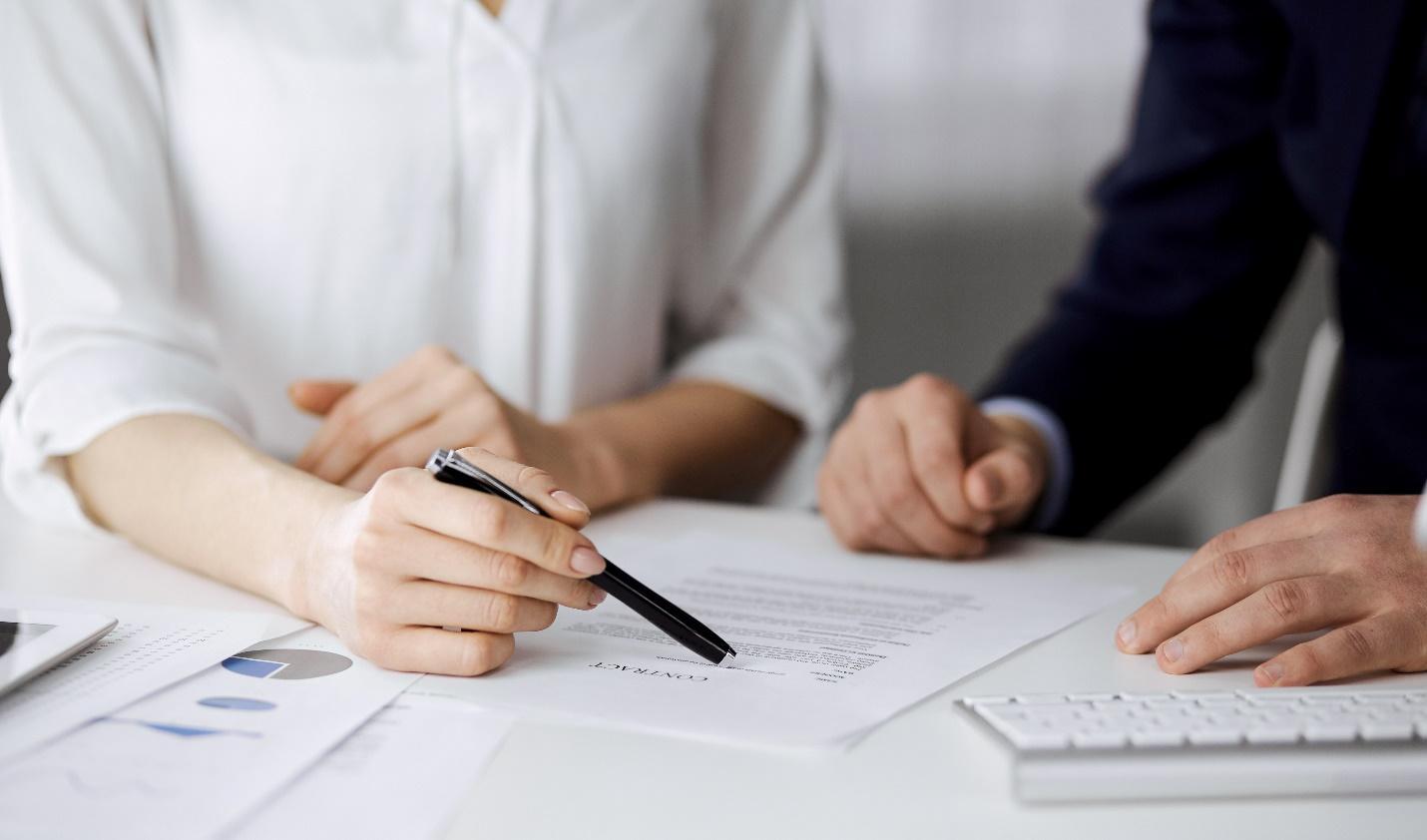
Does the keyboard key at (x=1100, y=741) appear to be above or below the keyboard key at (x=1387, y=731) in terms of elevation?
above

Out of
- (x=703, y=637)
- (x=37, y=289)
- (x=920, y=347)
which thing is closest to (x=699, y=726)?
(x=703, y=637)

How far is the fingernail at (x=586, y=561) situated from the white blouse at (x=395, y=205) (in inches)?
13.2

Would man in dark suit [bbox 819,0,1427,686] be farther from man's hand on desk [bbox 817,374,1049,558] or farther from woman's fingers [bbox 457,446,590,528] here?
woman's fingers [bbox 457,446,590,528]

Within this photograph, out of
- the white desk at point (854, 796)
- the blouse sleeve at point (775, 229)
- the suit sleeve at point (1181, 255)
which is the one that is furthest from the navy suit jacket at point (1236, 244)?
the white desk at point (854, 796)

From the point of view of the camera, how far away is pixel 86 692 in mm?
495

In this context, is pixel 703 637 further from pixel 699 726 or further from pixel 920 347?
pixel 920 347

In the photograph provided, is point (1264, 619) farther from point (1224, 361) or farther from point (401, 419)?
point (1224, 361)

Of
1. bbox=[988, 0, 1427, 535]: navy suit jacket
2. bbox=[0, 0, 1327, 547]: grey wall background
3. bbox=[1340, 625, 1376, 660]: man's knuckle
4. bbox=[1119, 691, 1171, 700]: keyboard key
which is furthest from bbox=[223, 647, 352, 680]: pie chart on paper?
bbox=[0, 0, 1327, 547]: grey wall background

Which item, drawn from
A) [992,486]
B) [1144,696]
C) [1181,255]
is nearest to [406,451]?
[992,486]

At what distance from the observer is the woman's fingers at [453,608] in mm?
537

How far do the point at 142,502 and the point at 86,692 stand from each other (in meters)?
0.23

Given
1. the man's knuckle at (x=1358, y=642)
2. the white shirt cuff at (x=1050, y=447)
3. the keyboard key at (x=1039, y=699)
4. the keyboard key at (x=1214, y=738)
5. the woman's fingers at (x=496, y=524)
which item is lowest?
the white shirt cuff at (x=1050, y=447)

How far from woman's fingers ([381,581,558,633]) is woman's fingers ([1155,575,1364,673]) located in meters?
0.30

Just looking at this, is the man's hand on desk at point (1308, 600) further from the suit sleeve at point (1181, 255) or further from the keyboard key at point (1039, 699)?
the suit sleeve at point (1181, 255)
